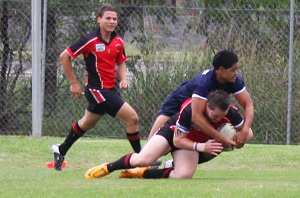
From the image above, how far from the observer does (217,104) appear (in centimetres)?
976

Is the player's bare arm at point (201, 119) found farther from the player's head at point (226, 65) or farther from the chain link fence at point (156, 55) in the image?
the chain link fence at point (156, 55)

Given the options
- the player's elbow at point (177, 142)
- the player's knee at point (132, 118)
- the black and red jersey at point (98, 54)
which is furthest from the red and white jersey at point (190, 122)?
the black and red jersey at point (98, 54)

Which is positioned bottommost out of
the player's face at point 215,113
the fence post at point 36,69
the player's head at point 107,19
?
the fence post at point 36,69

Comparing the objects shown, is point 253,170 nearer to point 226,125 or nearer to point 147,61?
point 226,125

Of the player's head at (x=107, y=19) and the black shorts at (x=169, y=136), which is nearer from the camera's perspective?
the black shorts at (x=169, y=136)

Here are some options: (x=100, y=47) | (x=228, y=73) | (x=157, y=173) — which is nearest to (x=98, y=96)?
(x=100, y=47)

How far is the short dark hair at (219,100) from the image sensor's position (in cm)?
970

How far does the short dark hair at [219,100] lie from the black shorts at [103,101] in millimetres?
2275

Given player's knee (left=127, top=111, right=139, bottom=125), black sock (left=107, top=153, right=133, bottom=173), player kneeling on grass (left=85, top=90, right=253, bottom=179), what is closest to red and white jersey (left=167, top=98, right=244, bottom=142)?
player kneeling on grass (left=85, top=90, right=253, bottom=179)

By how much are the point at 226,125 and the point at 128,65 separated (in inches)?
261

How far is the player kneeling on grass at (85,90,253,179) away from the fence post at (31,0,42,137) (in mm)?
5745

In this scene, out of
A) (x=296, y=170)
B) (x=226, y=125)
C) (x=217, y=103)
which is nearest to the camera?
(x=217, y=103)

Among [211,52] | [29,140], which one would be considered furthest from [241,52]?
[29,140]

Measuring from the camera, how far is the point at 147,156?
10.4 metres
